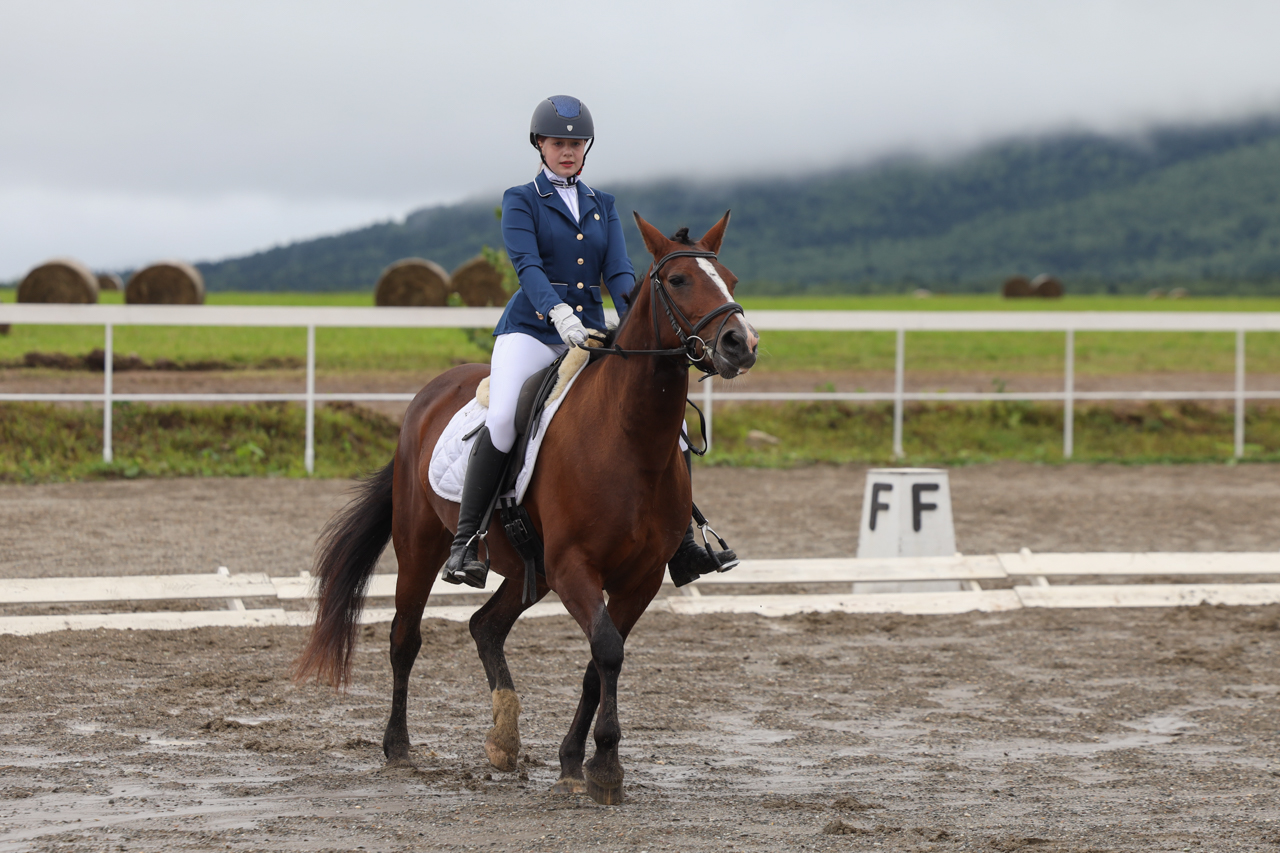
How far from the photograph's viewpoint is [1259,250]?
351ft

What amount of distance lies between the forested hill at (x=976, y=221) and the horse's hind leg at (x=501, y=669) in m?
76.4

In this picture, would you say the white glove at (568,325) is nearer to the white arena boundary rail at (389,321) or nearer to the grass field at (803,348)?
the white arena boundary rail at (389,321)

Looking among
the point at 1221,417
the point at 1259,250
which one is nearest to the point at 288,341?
the point at 1221,417

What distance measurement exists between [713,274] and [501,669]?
68.9 inches

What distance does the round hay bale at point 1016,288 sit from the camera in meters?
56.0

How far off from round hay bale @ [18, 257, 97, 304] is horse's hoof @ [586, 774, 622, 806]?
20499 mm

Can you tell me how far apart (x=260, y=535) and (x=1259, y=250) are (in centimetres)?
11132

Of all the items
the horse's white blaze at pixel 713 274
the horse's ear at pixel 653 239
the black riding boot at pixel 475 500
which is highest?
the horse's ear at pixel 653 239

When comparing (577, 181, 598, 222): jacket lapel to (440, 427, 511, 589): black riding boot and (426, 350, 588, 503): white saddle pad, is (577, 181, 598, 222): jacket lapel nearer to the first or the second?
(426, 350, 588, 503): white saddle pad

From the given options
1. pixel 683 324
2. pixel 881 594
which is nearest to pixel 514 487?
pixel 683 324

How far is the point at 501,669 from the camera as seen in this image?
16.5 ft

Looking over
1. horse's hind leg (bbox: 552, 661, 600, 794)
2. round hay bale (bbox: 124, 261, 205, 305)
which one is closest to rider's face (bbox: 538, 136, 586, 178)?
horse's hind leg (bbox: 552, 661, 600, 794)

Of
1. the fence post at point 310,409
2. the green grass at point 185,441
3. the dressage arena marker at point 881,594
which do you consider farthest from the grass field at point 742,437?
the dressage arena marker at point 881,594

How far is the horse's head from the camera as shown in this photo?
Result: 13.2 ft
